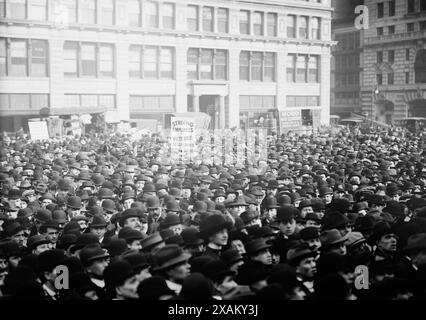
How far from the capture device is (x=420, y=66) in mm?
43250

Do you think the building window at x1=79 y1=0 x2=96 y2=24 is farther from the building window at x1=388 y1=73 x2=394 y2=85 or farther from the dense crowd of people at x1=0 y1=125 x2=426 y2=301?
the dense crowd of people at x1=0 y1=125 x2=426 y2=301

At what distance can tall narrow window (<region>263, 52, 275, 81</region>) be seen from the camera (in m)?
51.2

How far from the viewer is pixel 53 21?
38.8 m

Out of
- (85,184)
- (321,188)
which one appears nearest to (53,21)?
(85,184)

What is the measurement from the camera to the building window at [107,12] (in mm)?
39291

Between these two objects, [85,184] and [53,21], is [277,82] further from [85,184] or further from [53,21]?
[85,184]

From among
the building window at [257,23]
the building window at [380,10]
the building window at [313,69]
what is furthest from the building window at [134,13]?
the building window at [313,69]

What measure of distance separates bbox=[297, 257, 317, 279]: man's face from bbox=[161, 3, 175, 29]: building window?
116 feet

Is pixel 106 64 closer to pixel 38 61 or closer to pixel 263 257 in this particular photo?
pixel 38 61

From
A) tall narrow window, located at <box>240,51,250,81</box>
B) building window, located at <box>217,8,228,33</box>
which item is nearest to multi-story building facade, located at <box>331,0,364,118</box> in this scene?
tall narrow window, located at <box>240,51,250,81</box>

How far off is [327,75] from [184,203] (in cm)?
4471

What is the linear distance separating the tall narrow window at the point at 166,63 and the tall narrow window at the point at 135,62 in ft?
6.63

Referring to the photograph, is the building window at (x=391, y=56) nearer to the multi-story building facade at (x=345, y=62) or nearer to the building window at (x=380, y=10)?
the building window at (x=380, y=10)

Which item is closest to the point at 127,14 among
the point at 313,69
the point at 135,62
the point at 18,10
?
the point at 135,62
